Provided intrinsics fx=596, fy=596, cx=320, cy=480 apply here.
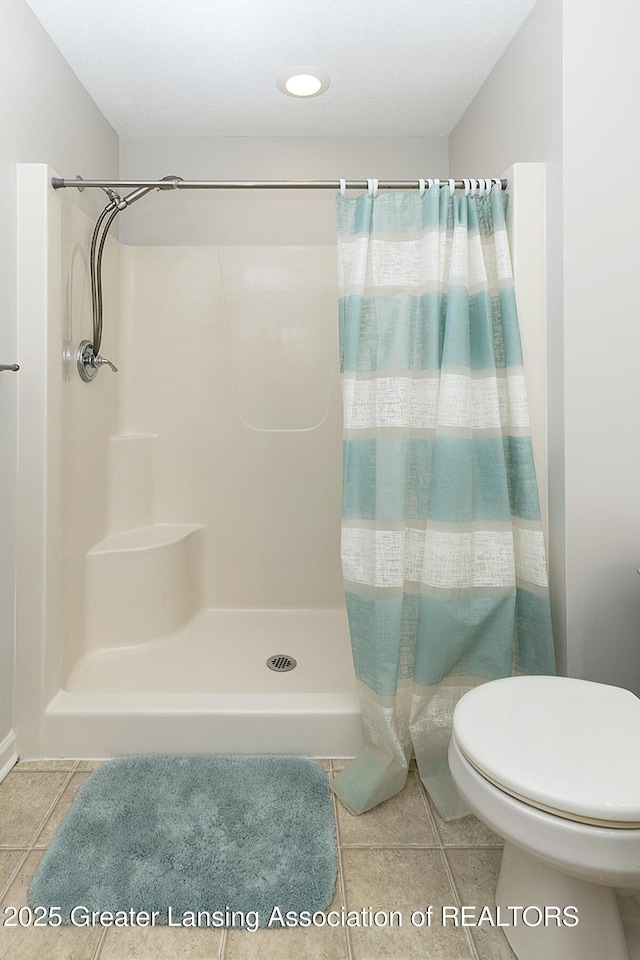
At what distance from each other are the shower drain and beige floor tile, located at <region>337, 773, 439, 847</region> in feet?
2.05

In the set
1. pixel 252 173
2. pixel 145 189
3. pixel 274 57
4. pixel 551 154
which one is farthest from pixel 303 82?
pixel 551 154

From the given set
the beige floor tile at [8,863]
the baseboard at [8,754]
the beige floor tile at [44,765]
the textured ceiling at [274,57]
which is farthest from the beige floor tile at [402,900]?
the textured ceiling at [274,57]

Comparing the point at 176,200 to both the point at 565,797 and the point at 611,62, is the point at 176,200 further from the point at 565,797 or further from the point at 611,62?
the point at 565,797

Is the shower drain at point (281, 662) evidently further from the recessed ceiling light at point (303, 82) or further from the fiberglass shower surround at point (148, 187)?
the recessed ceiling light at point (303, 82)

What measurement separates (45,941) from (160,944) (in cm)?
23

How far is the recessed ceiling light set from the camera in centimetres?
215

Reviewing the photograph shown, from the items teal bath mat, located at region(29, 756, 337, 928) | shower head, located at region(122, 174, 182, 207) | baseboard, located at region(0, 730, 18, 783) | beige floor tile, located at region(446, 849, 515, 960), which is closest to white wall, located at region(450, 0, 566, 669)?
beige floor tile, located at region(446, 849, 515, 960)

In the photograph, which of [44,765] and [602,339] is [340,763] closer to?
[44,765]

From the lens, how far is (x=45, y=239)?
69.9 inches

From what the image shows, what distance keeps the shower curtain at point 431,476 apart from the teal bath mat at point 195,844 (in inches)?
8.1

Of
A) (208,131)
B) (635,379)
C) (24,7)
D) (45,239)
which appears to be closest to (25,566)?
(45,239)

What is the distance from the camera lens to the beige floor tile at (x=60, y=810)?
1.48 m

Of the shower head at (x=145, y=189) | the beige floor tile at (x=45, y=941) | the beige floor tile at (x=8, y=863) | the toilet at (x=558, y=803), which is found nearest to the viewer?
the toilet at (x=558, y=803)

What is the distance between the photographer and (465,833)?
153cm
